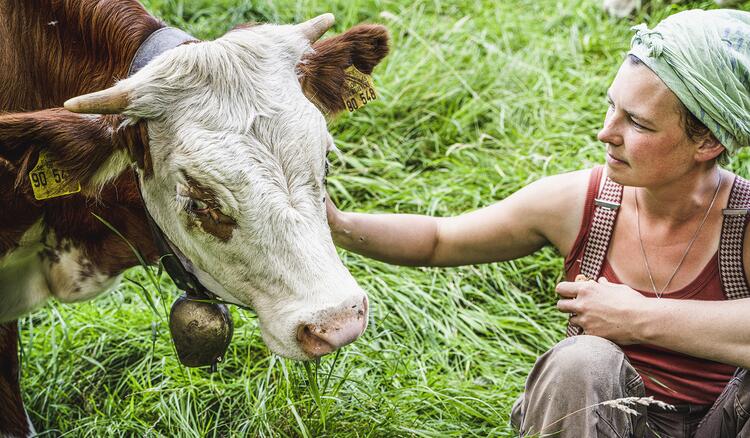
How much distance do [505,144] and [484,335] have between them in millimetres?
1561

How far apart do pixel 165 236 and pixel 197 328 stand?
0.34m

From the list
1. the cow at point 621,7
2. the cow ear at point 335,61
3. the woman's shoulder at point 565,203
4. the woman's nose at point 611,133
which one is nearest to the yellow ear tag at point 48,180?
the cow ear at point 335,61

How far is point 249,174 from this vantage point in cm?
246

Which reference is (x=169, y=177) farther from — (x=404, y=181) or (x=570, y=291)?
(x=404, y=181)

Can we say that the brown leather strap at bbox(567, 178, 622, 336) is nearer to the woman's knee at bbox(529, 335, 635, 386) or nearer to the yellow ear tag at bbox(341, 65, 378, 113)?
the woman's knee at bbox(529, 335, 635, 386)

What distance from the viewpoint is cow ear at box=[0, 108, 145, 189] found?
8.23 ft

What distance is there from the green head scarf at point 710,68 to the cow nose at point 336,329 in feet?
3.91

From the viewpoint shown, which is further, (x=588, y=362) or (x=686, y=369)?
(x=686, y=369)

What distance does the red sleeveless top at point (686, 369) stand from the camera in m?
2.79

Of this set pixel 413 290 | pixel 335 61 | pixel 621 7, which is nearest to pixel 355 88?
pixel 335 61

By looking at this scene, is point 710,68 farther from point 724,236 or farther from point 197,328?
point 197,328

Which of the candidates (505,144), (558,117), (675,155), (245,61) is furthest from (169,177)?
(558,117)

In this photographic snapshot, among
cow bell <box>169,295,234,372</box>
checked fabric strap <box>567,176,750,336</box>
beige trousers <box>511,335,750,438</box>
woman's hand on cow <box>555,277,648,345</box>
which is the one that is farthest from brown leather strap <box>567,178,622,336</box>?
cow bell <box>169,295,234,372</box>

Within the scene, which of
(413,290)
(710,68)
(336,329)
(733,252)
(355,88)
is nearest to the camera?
(336,329)
